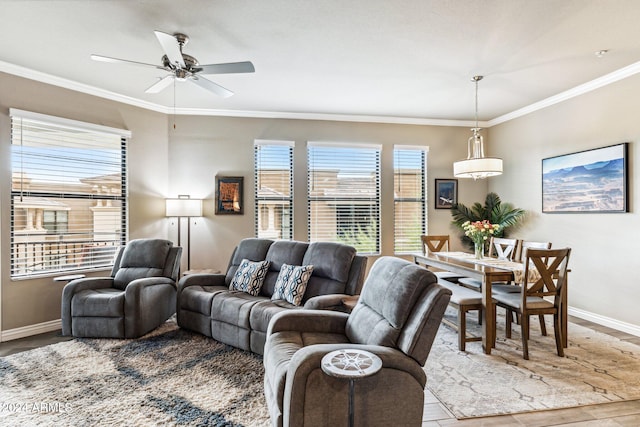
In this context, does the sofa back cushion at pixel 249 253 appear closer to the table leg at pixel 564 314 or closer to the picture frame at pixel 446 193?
the table leg at pixel 564 314

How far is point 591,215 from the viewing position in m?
4.19

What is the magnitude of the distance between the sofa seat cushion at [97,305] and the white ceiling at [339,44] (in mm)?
2419

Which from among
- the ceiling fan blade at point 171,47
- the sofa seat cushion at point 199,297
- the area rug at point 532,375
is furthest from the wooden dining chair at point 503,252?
the ceiling fan blade at point 171,47

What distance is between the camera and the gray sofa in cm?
310

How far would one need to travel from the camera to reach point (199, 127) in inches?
202

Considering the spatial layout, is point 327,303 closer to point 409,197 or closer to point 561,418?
point 561,418

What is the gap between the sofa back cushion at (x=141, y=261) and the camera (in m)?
4.02

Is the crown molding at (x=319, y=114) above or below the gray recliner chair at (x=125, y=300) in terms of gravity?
above

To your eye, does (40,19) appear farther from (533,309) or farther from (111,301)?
(533,309)

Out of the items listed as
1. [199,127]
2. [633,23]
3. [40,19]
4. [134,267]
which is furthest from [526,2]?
[134,267]

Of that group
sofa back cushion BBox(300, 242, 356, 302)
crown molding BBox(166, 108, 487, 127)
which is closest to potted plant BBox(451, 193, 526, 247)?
crown molding BBox(166, 108, 487, 127)

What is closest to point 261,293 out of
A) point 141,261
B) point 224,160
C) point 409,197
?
point 141,261

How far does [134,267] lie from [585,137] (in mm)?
5726

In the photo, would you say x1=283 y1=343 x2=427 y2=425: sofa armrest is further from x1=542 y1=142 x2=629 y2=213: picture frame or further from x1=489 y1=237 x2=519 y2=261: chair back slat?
x1=542 y1=142 x2=629 y2=213: picture frame
